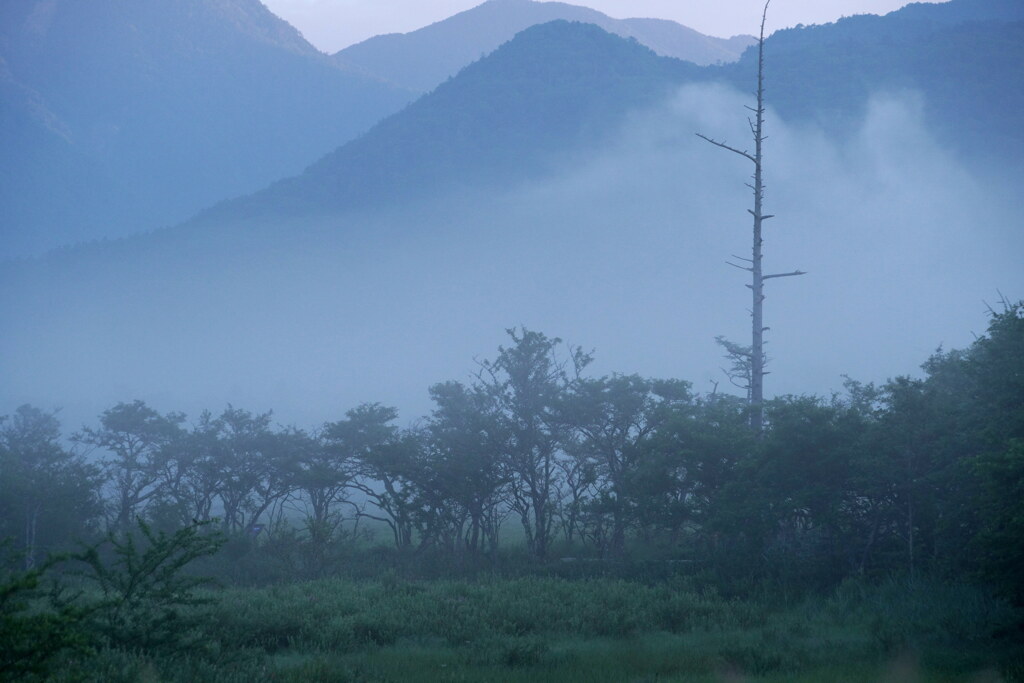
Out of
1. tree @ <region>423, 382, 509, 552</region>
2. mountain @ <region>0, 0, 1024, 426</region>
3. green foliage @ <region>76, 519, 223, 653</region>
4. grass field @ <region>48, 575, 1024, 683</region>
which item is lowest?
grass field @ <region>48, 575, 1024, 683</region>

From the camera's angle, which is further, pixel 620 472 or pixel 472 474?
pixel 472 474

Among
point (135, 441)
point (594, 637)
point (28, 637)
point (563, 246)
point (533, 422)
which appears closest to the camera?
point (28, 637)

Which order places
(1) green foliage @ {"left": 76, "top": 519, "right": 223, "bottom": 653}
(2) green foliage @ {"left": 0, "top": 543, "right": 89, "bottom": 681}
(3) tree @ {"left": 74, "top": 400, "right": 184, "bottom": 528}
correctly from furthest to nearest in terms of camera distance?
(3) tree @ {"left": 74, "top": 400, "right": 184, "bottom": 528}, (1) green foliage @ {"left": 76, "top": 519, "right": 223, "bottom": 653}, (2) green foliage @ {"left": 0, "top": 543, "right": 89, "bottom": 681}

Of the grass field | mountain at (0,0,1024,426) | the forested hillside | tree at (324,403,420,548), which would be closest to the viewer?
the grass field

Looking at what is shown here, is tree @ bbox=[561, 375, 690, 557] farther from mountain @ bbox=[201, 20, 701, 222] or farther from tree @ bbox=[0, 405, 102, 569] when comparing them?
mountain @ bbox=[201, 20, 701, 222]

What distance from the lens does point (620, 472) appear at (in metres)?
23.8

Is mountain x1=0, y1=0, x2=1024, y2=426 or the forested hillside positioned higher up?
mountain x1=0, y1=0, x2=1024, y2=426

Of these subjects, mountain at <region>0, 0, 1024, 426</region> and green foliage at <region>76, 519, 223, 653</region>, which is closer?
green foliage at <region>76, 519, 223, 653</region>

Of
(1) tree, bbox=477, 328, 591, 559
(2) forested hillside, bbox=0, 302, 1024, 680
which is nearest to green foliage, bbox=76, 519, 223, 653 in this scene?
(2) forested hillside, bbox=0, 302, 1024, 680

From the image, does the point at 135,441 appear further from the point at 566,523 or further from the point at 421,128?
the point at 421,128

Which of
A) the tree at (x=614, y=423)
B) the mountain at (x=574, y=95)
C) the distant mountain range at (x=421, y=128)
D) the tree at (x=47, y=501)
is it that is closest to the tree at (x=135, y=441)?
the tree at (x=47, y=501)

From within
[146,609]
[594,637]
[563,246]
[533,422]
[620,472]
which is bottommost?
[594,637]

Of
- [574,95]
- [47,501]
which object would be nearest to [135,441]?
[47,501]

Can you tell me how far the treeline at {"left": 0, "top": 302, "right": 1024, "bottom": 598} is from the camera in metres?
15.5
